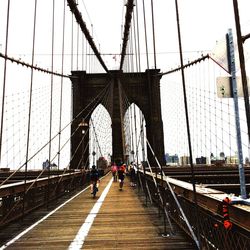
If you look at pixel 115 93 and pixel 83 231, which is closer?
pixel 83 231

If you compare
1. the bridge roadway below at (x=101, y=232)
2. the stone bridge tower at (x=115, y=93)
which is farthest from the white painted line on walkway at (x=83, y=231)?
the stone bridge tower at (x=115, y=93)

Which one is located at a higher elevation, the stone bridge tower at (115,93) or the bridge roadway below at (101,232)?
the stone bridge tower at (115,93)

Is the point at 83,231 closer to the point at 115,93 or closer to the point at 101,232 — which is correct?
the point at 101,232

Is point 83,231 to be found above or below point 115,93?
below

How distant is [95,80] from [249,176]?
1108 inches

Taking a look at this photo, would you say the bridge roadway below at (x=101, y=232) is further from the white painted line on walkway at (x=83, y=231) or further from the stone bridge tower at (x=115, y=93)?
the stone bridge tower at (x=115, y=93)

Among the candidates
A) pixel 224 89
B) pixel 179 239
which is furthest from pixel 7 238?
pixel 224 89

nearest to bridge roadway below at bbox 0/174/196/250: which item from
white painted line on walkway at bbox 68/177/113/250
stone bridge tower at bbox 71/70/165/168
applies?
white painted line on walkway at bbox 68/177/113/250

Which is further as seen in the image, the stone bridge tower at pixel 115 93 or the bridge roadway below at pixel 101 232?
the stone bridge tower at pixel 115 93

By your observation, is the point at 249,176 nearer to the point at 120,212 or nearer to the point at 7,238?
the point at 120,212

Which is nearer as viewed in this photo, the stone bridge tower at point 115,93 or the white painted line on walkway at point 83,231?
the white painted line on walkway at point 83,231

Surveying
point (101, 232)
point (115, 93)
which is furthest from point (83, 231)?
point (115, 93)

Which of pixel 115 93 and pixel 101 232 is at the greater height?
pixel 115 93

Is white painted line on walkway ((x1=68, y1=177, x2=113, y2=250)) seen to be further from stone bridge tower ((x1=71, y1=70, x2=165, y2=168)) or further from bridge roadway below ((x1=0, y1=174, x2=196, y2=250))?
stone bridge tower ((x1=71, y1=70, x2=165, y2=168))
